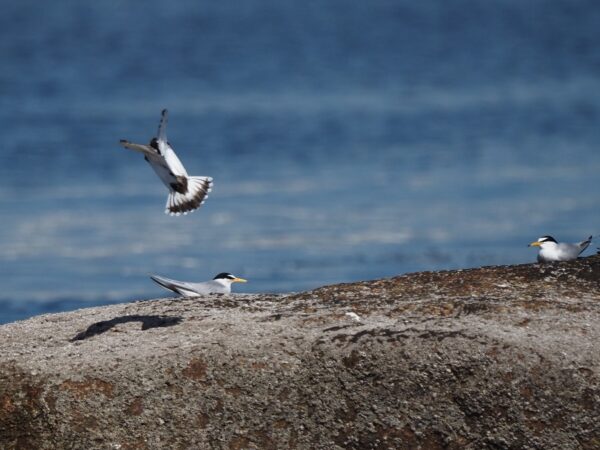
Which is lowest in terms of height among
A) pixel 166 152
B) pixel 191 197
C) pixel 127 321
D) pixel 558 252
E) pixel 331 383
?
pixel 331 383

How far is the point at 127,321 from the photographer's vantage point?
8.30 meters

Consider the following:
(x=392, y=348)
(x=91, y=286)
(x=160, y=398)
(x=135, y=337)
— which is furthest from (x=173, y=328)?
(x=91, y=286)

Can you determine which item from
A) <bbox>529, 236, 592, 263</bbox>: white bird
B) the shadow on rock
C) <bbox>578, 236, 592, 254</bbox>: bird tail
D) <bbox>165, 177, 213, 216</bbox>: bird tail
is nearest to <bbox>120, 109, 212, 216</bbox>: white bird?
<bbox>165, 177, 213, 216</bbox>: bird tail

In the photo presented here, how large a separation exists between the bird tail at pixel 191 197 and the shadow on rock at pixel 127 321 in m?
1.30

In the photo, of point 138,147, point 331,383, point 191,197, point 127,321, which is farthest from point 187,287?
point 331,383

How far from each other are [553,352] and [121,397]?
2.40 meters

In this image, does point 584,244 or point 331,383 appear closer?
point 331,383

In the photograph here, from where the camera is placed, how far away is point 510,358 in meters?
7.10

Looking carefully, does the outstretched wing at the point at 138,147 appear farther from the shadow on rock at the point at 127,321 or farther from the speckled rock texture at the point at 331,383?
the speckled rock texture at the point at 331,383

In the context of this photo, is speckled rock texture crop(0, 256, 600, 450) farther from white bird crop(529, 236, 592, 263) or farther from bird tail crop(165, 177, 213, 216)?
white bird crop(529, 236, 592, 263)

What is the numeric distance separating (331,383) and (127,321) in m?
1.65

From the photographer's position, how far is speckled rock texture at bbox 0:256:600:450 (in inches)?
276

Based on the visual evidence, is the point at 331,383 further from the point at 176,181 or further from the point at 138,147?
the point at 176,181

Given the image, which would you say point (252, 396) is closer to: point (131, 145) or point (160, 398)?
point (160, 398)
